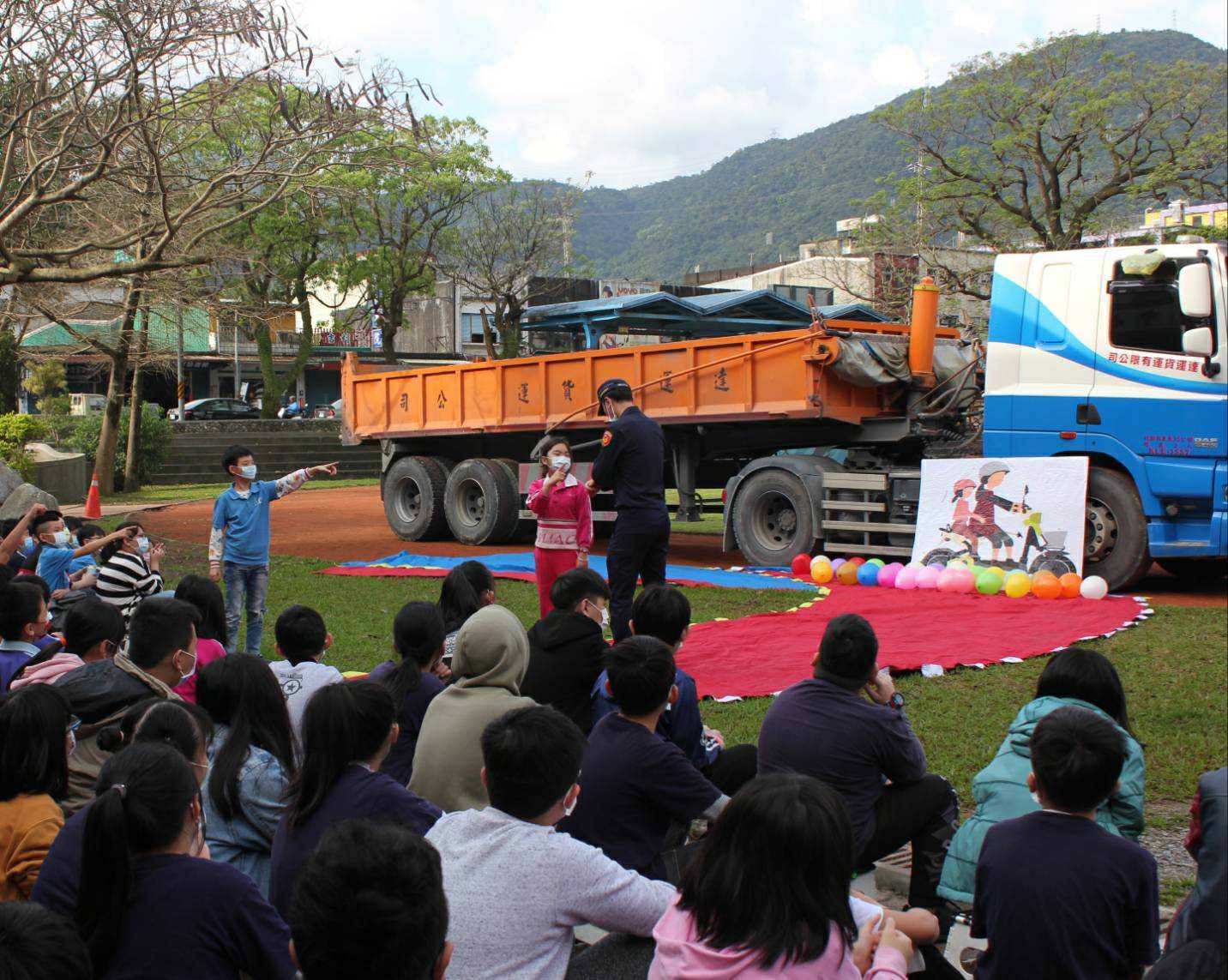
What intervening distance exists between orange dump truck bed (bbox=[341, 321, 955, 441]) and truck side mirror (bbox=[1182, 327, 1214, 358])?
10.7 ft

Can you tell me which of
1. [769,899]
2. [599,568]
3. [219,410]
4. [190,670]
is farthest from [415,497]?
[219,410]

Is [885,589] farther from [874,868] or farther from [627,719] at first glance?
[627,719]

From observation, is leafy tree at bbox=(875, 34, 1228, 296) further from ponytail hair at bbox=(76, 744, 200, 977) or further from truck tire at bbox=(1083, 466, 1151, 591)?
ponytail hair at bbox=(76, 744, 200, 977)

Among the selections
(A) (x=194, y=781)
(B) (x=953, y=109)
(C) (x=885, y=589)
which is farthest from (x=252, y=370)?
(A) (x=194, y=781)

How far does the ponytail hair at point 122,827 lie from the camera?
271 cm

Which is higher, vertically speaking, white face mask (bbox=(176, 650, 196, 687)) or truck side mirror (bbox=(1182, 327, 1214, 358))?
truck side mirror (bbox=(1182, 327, 1214, 358))

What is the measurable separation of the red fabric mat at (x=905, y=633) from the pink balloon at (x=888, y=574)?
16.5 inches

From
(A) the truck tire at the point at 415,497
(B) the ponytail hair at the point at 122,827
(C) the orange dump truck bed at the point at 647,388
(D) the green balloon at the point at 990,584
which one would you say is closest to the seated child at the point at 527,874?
(B) the ponytail hair at the point at 122,827

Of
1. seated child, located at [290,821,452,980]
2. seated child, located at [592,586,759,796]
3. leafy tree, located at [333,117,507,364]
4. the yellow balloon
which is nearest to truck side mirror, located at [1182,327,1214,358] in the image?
the yellow balloon

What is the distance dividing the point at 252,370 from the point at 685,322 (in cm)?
A: 3844

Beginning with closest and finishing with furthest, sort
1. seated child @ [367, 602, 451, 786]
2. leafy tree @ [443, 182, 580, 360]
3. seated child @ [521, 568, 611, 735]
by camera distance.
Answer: seated child @ [367, 602, 451, 786]
seated child @ [521, 568, 611, 735]
leafy tree @ [443, 182, 580, 360]

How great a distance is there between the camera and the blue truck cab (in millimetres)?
10531

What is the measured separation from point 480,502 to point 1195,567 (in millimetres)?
8786

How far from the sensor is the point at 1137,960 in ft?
10.1
